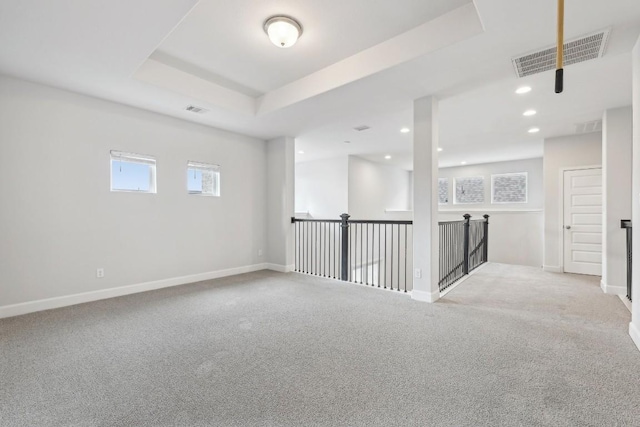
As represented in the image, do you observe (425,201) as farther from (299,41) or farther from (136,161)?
(136,161)

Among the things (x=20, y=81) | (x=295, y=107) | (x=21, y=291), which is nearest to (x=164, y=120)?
(x=20, y=81)

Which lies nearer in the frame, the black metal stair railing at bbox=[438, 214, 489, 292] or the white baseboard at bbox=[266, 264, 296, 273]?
the black metal stair railing at bbox=[438, 214, 489, 292]

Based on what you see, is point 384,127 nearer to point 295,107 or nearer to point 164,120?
point 295,107

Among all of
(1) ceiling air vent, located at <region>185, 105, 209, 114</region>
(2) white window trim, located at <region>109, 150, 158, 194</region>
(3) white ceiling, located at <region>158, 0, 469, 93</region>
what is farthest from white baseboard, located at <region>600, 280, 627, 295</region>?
(2) white window trim, located at <region>109, 150, 158, 194</region>

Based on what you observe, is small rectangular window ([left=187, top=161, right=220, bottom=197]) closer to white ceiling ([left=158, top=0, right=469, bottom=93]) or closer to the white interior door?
white ceiling ([left=158, top=0, right=469, bottom=93])

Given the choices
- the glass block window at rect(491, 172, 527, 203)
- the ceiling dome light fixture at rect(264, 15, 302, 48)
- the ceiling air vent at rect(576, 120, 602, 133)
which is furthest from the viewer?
the glass block window at rect(491, 172, 527, 203)

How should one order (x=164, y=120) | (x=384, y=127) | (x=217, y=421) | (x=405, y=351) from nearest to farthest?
(x=217, y=421) < (x=405, y=351) < (x=164, y=120) < (x=384, y=127)

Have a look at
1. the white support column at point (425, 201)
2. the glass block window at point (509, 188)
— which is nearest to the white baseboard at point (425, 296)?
the white support column at point (425, 201)

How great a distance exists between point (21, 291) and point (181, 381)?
2.76m

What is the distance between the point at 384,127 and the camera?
5.12 meters

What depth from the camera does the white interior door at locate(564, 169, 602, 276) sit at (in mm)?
5270

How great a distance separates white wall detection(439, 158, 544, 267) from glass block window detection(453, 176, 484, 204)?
13cm

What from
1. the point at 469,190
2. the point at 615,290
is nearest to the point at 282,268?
the point at 615,290

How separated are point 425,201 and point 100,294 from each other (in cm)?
435
